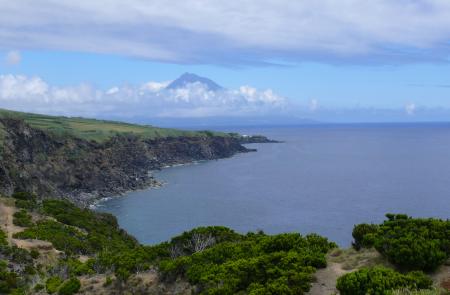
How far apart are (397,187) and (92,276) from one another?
120 meters

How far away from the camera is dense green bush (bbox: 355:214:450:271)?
20.8m

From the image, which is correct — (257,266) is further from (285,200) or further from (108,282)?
(285,200)

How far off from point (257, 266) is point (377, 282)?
686 cm

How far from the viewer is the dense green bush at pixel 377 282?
17.2 meters

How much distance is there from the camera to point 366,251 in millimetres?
24938

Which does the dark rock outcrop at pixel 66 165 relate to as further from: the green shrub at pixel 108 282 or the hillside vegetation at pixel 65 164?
the green shrub at pixel 108 282

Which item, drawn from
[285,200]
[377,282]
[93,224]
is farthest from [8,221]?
[285,200]

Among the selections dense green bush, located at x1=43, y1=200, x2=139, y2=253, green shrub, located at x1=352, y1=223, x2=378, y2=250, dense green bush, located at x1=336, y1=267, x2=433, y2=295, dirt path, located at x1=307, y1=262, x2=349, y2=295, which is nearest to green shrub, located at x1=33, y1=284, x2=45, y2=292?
dirt path, located at x1=307, y1=262, x2=349, y2=295

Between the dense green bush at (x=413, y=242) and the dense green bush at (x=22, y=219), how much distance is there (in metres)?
43.2

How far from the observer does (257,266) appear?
22875mm

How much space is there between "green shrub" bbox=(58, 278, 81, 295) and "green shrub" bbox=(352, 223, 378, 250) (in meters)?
15.8

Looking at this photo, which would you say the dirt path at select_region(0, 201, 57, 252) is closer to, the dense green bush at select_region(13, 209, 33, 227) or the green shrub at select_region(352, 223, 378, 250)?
the dense green bush at select_region(13, 209, 33, 227)

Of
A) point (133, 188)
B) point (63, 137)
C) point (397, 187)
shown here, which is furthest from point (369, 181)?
point (63, 137)

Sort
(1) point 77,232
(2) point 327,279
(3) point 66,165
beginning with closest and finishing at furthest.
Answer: (2) point 327,279
(1) point 77,232
(3) point 66,165
